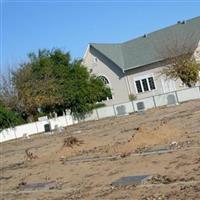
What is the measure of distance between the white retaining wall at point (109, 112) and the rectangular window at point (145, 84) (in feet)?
24.2

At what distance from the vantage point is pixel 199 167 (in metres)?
11.2

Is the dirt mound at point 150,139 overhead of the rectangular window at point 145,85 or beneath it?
beneath

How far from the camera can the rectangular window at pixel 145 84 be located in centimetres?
5612

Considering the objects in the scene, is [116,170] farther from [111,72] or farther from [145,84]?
[111,72]

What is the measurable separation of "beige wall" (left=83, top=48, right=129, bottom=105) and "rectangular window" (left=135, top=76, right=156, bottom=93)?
63.6 inches

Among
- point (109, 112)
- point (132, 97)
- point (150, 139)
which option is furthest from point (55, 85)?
point (150, 139)

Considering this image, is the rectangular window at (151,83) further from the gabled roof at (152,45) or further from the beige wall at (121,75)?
the gabled roof at (152,45)

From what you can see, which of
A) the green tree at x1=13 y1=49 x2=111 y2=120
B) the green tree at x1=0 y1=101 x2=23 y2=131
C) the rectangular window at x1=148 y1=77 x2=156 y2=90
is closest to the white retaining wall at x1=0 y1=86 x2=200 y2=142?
the green tree at x1=0 y1=101 x2=23 y2=131

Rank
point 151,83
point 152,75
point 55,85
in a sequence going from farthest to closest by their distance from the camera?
point 151,83
point 152,75
point 55,85

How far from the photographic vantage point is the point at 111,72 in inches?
2331

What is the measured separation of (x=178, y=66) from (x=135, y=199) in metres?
42.0

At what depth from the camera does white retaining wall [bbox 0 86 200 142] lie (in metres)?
44.9

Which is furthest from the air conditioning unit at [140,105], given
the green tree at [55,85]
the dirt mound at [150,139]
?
the dirt mound at [150,139]

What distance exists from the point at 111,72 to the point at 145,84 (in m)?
4.73
